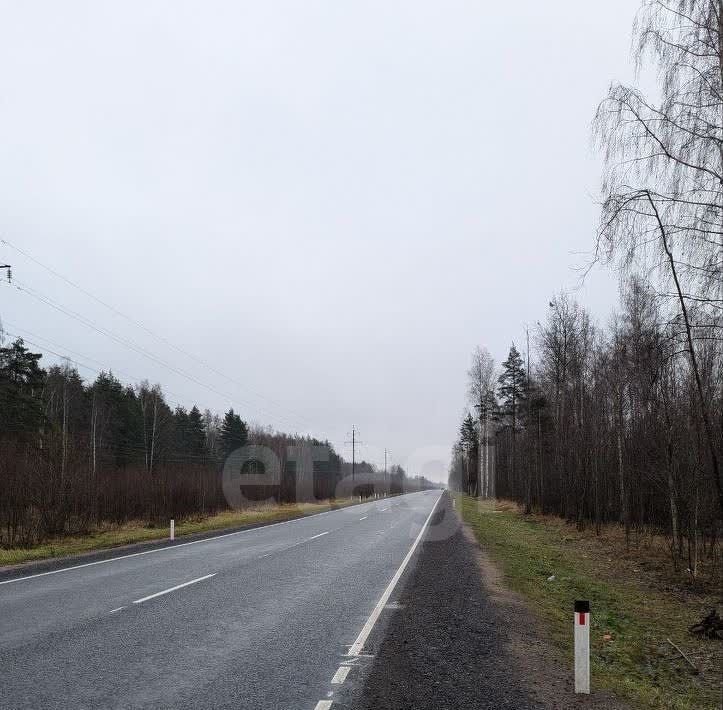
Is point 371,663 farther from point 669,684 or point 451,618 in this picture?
point 669,684

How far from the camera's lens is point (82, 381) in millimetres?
69688

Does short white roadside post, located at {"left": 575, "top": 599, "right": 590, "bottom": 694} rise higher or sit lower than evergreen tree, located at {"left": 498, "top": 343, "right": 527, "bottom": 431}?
lower

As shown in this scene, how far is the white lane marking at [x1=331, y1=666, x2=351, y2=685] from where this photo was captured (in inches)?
212

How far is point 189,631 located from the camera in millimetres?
7199

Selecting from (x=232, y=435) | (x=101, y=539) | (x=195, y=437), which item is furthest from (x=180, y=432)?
(x=101, y=539)

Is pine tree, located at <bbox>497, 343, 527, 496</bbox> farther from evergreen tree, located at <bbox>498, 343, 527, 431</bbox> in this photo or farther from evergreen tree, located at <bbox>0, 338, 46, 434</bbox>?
evergreen tree, located at <bbox>0, 338, 46, 434</bbox>

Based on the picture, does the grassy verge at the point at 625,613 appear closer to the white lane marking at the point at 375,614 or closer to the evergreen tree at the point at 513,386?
the white lane marking at the point at 375,614

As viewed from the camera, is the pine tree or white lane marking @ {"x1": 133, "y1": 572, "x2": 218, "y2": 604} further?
the pine tree

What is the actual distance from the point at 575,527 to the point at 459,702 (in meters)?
24.7

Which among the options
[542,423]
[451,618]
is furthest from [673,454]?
[542,423]

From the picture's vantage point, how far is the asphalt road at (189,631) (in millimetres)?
5055

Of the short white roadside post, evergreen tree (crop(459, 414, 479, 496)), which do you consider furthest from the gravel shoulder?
evergreen tree (crop(459, 414, 479, 496))

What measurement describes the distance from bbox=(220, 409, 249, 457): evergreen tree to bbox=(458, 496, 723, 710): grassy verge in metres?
67.6

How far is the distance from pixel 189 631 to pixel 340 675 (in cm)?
255
